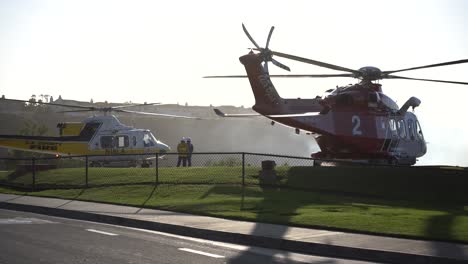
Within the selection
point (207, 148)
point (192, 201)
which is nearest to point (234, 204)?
point (192, 201)

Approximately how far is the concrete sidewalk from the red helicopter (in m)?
10.6

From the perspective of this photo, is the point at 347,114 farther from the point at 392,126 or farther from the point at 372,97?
the point at 392,126

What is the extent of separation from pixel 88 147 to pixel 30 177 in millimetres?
9414

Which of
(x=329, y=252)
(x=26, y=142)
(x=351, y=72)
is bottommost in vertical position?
(x=329, y=252)

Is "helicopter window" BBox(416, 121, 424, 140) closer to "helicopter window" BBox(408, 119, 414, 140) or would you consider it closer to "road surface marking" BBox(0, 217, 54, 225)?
"helicopter window" BBox(408, 119, 414, 140)

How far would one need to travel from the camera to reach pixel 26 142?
1380 inches

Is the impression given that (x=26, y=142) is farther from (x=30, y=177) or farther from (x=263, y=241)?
(x=263, y=241)

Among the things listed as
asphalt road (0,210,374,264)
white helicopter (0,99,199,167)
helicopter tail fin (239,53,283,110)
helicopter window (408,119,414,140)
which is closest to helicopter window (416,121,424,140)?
helicopter window (408,119,414,140)

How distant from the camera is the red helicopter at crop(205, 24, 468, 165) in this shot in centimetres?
2606

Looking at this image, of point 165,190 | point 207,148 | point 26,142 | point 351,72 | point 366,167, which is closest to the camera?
point 165,190

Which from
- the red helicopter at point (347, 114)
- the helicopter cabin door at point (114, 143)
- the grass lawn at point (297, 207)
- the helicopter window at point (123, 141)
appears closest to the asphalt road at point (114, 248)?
the grass lawn at point (297, 207)

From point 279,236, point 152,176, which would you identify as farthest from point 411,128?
point 279,236

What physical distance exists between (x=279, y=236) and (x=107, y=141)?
25.8 metres

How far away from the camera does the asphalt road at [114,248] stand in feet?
34.2
